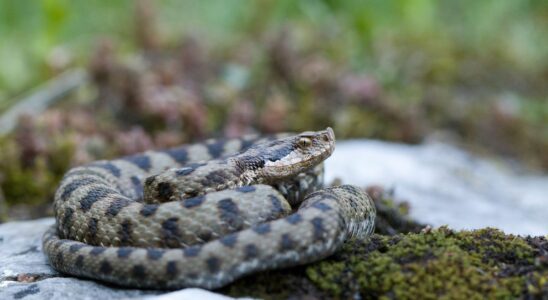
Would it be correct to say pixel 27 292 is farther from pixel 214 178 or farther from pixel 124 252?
pixel 214 178

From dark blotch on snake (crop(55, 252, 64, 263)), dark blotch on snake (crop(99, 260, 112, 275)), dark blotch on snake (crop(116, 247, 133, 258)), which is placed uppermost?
dark blotch on snake (crop(116, 247, 133, 258))

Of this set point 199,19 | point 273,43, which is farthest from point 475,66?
point 199,19

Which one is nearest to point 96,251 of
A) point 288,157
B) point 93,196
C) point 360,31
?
point 93,196

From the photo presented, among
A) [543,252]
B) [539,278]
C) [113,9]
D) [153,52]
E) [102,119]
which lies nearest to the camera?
[539,278]

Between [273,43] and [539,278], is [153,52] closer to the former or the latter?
→ [273,43]

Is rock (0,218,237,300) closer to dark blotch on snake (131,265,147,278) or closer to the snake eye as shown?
dark blotch on snake (131,265,147,278)

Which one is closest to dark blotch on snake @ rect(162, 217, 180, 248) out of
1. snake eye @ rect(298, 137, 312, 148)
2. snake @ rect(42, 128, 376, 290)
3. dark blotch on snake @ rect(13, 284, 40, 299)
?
snake @ rect(42, 128, 376, 290)

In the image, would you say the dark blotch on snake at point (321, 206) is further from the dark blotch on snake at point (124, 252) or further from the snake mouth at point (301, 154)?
the dark blotch on snake at point (124, 252)
